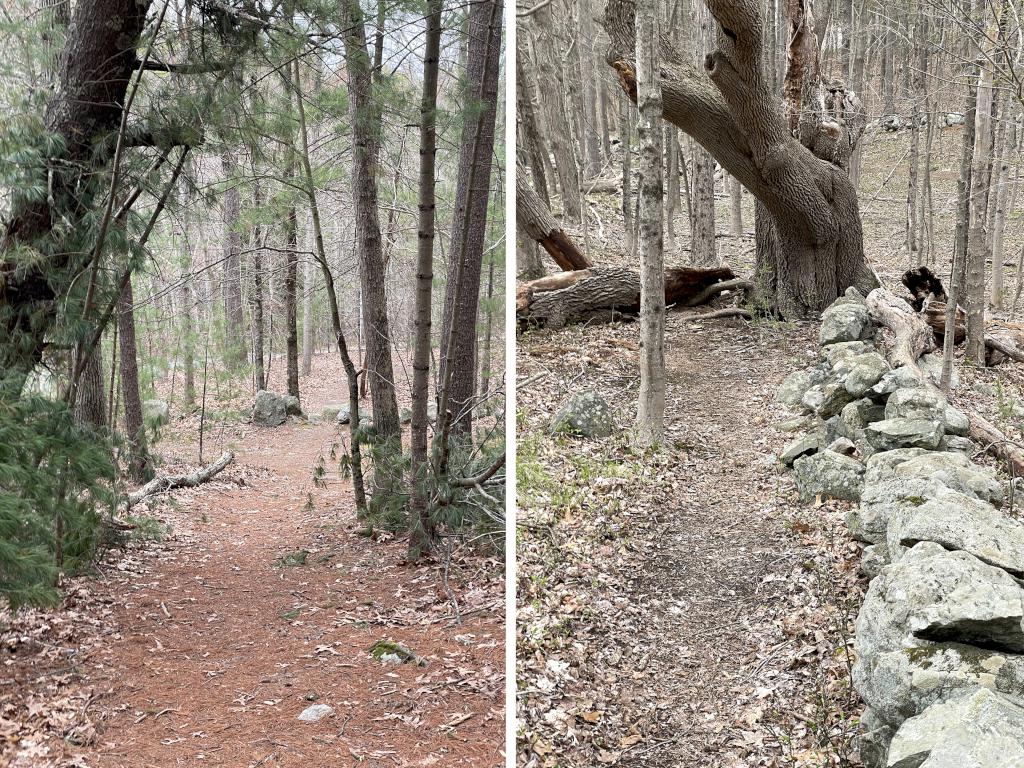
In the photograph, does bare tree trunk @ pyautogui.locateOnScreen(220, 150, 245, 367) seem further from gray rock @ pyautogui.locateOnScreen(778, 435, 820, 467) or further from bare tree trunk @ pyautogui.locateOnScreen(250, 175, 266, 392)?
gray rock @ pyautogui.locateOnScreen(778, 435, 820, 467)

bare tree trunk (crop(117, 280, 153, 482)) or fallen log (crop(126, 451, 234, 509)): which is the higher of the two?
bare tree trunk (crop(117, 280, 153, 482))

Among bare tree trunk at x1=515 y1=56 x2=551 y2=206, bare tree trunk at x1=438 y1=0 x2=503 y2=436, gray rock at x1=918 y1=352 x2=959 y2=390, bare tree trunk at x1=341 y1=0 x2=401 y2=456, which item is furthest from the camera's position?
bare tree trunk at x1=515 y1=56 x2=551 y2=206

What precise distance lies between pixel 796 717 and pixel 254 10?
12.3 feet

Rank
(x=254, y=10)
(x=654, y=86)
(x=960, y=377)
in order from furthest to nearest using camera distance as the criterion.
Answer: (x=960, y=377)
(x=654, y=86)
(x=254, y=10)

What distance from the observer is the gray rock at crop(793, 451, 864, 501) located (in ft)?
13.3

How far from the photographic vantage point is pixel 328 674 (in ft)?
9.55

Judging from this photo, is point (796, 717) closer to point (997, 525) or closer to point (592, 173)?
point (997, 525)

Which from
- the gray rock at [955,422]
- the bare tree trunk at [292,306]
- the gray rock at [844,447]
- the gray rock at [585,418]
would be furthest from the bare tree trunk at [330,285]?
the gray rock at [955,422]

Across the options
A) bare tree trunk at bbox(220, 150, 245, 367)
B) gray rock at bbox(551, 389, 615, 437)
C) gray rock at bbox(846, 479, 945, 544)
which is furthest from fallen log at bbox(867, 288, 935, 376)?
bare tree trunk at bbox(220, 150, 245, 367)

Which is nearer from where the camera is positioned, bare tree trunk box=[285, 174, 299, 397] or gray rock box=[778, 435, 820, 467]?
gray rock box=[778, 435, 820, 467]

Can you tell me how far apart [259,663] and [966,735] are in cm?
236

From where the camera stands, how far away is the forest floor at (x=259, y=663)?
2506mm

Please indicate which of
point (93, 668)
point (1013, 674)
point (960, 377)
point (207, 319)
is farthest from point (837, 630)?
point (207, 319)

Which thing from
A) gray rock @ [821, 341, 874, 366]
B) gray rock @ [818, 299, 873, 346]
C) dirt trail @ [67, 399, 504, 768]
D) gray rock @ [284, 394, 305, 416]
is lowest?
gray rock @ [284, 394, 305, 416]
